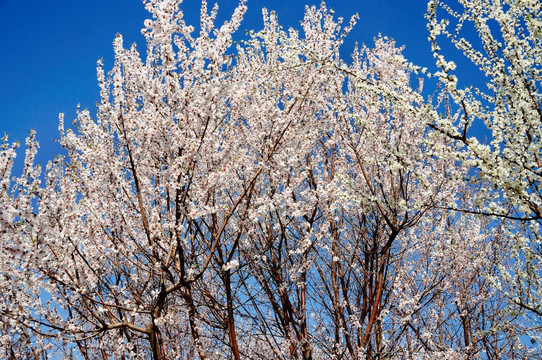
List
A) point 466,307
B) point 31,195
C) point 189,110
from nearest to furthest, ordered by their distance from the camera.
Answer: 1. point 31,195
2. point 189,110
3. point 466,307

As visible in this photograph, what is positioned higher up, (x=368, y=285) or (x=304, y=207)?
(x=304, y=207)

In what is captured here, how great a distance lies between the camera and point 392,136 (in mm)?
6625

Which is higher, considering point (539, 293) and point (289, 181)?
point (289, 181)

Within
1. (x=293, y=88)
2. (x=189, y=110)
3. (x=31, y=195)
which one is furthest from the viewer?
(x=293, y=88)

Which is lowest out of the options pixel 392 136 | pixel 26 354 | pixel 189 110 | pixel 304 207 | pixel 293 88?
pixel 26 354

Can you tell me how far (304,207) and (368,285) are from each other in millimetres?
1922

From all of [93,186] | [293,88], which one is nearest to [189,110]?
[93,186]

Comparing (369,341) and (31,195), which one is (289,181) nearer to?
(369,341)

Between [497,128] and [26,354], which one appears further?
[26,354]

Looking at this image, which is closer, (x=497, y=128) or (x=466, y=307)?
(x=497, y=128)

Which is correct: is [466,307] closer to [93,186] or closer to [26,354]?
[93,186]

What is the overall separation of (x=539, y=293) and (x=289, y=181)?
12.1 ft

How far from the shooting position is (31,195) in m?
3.26

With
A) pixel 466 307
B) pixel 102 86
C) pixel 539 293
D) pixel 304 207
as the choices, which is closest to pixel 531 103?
pixel 539 293
